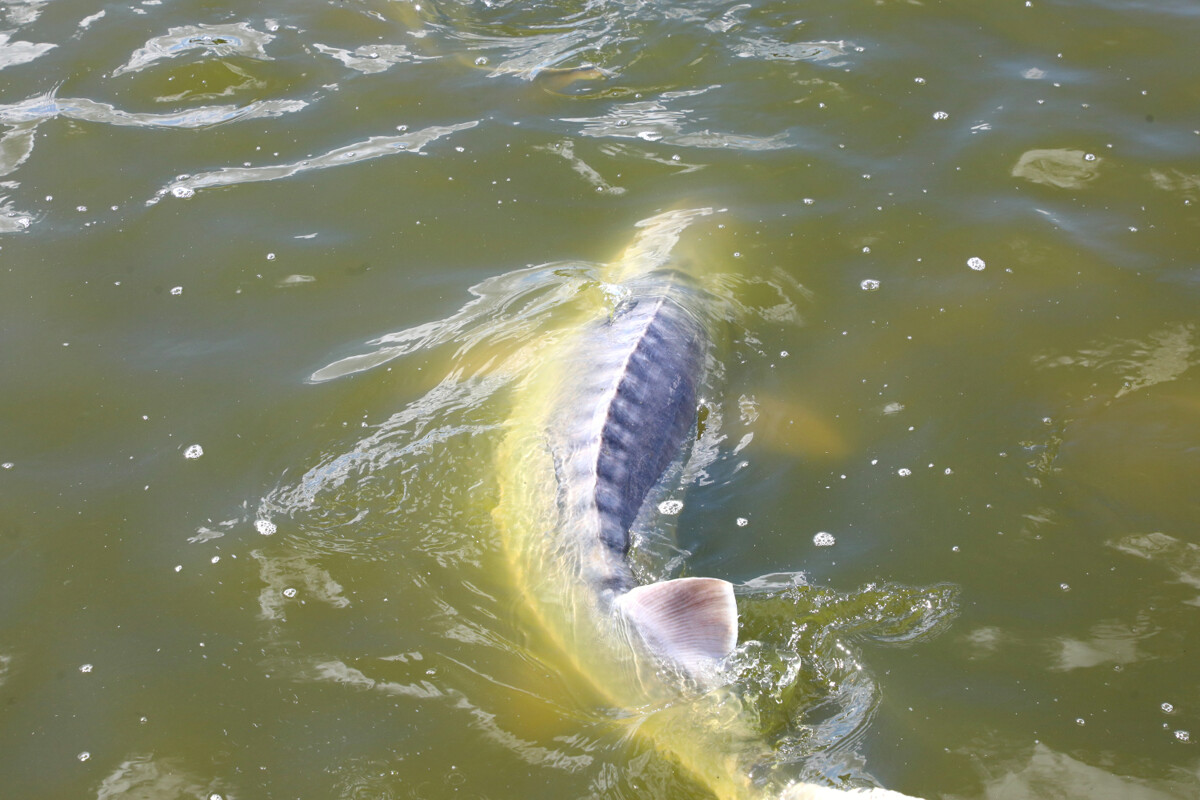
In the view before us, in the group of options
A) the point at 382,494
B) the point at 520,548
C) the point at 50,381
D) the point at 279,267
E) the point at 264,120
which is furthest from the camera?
the point at 264,120

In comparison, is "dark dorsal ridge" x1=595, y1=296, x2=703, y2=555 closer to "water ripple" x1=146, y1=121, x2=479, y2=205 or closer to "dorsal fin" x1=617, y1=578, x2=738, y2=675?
"dorsal fin" x1=617, y1=578, x2=738, y2=675

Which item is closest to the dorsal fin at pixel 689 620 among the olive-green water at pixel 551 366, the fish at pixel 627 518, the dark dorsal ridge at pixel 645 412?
the fish at pixel 627 518

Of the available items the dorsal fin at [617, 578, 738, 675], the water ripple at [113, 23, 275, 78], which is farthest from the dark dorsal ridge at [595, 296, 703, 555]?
the water ripple at [113, 23, 275, 78]

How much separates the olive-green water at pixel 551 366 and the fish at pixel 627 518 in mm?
103

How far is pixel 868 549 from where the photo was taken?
384 centimetres

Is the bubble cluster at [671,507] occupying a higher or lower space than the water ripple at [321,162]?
lower

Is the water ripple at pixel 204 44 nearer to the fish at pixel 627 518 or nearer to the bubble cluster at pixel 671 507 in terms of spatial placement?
the fish at pixel 627 518

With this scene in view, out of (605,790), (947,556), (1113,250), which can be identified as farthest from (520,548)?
(1113,250)

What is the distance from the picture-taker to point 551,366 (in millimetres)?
4637

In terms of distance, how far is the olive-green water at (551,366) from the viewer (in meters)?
3.29

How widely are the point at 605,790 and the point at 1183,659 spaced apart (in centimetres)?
209

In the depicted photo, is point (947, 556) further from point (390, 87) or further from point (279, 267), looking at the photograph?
point (390, 87)

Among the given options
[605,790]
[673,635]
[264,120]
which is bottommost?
[605,790]

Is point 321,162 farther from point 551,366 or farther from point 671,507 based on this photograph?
point 671,507
